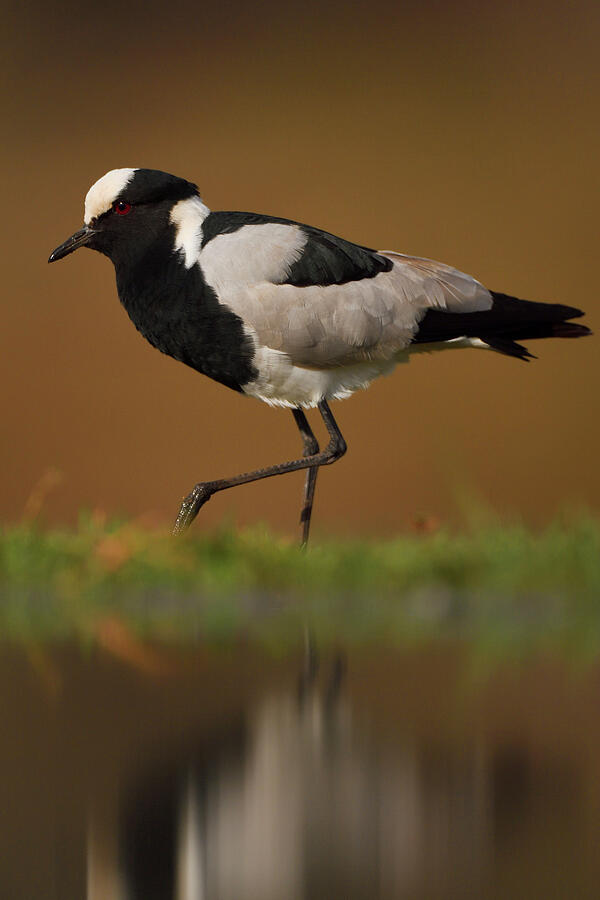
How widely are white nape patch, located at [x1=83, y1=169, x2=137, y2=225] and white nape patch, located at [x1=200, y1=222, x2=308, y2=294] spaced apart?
0.32 metres

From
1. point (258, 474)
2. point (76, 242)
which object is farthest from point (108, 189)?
point (258, 474)

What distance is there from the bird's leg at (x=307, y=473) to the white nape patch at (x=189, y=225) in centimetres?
57

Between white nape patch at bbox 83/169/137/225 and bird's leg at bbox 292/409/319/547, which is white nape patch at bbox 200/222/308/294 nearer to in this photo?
white nape patch at bbox 83/169/137/225

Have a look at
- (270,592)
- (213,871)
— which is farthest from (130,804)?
(270,592)

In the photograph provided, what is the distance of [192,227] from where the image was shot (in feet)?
10.0

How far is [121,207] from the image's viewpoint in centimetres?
310

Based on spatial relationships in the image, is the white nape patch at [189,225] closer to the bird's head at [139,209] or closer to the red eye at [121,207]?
the bird's head at [139,209]

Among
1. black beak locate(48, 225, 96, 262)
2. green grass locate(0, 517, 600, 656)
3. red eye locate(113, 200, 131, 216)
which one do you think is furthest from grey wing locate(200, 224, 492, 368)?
green grass locate(0, 517, 600, 656)

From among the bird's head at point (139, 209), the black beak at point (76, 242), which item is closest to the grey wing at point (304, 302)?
the bird's head at point (139, 209)

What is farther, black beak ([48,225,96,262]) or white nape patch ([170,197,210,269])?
black beak ([48,225,96,262])

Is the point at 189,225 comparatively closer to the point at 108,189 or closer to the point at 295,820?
the point at 108,189

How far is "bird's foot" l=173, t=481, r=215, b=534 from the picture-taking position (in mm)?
2945

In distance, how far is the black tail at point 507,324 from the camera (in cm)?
314

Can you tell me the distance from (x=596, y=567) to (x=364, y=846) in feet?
4.81
